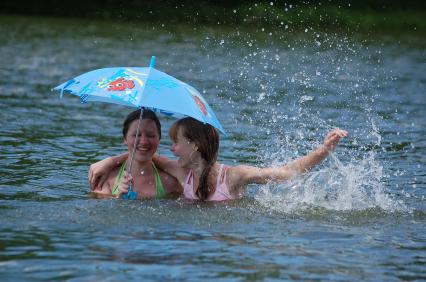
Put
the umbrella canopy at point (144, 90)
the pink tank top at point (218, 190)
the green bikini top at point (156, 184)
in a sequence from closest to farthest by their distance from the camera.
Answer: the umbrella canopy at point (144, 90) → the pink tank top at point (218, 190) → the green bikini top at point (156, 184)

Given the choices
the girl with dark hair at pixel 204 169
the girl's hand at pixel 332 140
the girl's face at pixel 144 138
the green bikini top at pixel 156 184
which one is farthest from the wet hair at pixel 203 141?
the girl's hand at pixel 332 140

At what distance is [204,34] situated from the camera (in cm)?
2780

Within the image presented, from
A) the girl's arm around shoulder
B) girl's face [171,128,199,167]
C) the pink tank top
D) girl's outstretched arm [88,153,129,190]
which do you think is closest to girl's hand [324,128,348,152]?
the pink tank top

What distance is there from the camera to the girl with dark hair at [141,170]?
884 cm

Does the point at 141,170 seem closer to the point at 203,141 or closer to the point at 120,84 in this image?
the point at 203,141

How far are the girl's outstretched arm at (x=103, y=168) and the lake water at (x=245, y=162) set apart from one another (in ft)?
0.60

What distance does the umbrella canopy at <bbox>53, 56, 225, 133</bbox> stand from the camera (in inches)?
322

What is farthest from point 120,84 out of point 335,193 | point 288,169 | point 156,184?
point 335,193

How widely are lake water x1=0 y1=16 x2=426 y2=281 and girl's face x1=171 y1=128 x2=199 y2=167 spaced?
1.49 feet

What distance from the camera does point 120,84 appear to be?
332 inches

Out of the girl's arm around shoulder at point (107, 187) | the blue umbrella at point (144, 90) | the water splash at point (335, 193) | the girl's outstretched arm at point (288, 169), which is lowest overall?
the girl's arm around shoulder at point (107, 187)

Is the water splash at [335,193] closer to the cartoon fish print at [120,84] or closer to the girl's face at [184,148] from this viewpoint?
the girl's face at [184,148]

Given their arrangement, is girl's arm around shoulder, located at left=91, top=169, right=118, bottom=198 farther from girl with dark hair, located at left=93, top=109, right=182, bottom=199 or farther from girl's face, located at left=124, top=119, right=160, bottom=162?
girl's face, located at left=124, top=119, right=160, bottom=162

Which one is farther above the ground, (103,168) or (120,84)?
(120,84)
